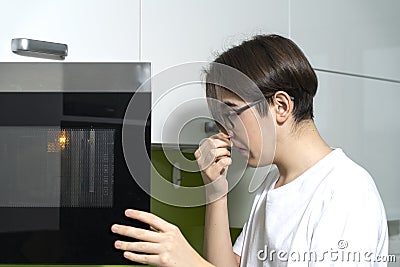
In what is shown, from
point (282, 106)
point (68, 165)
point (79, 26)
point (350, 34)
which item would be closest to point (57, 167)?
point (68, 165)

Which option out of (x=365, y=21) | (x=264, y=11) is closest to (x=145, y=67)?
(x=264, y=11)

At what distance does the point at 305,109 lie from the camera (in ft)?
4.34

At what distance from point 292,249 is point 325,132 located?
0.49m

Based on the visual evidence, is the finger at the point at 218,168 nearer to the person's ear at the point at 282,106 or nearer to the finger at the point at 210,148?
the finger at the point at 210,148

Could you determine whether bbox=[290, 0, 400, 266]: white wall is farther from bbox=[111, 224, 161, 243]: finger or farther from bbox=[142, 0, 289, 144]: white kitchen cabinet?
bbox=[111, 224, 161, 243]: finger

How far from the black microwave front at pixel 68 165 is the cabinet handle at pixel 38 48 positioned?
8cm

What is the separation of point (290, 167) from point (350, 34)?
536 mm

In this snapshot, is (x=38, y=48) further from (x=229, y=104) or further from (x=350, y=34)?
(x=350, y=34)

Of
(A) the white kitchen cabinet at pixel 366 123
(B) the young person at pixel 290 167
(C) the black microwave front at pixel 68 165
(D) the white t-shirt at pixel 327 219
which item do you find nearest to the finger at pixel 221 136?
(B) the young person at pixel 290 167

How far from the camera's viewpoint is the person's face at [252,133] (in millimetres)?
1262

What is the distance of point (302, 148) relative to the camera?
132cm

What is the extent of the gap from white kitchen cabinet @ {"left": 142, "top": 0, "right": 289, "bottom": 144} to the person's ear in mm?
129

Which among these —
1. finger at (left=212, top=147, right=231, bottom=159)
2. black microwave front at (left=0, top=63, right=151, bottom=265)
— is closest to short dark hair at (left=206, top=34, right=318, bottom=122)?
finger at (left=212, top=147, right=231, bottom=159)

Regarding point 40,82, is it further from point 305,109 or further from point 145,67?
point 305,109
